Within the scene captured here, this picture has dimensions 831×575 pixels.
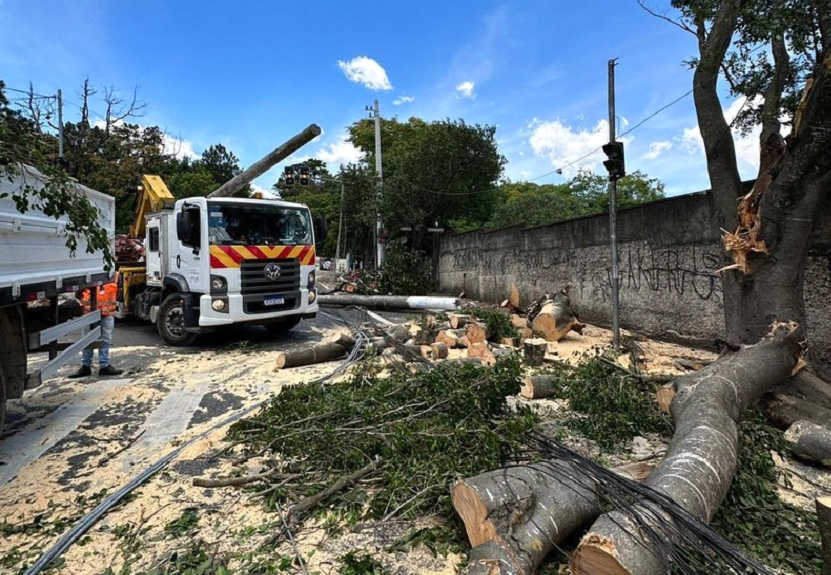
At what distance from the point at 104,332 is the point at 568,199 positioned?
2428 cm

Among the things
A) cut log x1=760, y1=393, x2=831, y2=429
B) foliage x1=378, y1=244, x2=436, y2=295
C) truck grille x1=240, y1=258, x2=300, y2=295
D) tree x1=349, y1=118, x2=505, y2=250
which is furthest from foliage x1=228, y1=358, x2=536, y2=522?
tree x1=349, y1=118, x2=505, y2=250

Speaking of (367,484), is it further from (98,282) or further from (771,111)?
(771,111)

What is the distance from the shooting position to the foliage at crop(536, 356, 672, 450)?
3.74m

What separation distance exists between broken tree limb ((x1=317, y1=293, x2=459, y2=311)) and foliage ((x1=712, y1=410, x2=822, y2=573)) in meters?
8.23

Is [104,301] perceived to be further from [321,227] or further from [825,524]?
[825,524]

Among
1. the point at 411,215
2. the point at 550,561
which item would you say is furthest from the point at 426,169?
the point at 550,561

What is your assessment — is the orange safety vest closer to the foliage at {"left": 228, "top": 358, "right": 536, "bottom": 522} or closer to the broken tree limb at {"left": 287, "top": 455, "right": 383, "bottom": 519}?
the foliage at {"left": 228, "top": 358, "right": 536, "bottom": 522}

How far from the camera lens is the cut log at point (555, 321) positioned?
7.55 m

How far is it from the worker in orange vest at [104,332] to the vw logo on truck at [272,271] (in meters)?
2.11

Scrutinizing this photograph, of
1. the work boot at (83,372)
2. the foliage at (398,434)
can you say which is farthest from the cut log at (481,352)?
the work boot at (83,372)

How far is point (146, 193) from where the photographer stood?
927 cm

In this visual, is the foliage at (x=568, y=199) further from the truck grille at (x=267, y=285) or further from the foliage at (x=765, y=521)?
the foliage at (x=765, y=521)

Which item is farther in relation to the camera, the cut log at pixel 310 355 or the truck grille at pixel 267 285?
the truck grille at pixel 267 285

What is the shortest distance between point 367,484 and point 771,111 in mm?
5182
